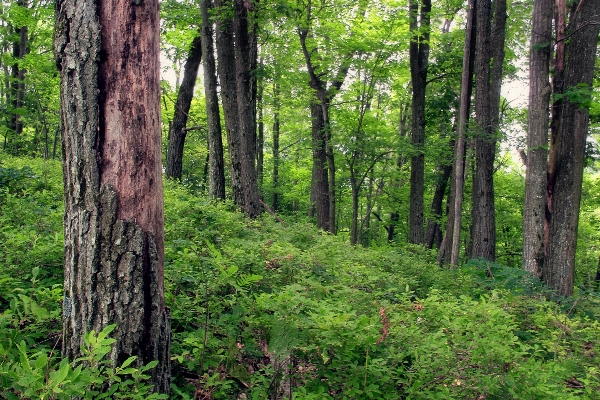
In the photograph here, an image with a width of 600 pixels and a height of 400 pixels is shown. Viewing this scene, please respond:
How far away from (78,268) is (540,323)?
499 centimetres

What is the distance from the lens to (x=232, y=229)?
6641mm

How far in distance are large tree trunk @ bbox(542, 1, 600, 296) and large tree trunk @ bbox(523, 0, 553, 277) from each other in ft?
0.73

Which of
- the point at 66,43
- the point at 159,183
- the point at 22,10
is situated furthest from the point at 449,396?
the point at 22,10

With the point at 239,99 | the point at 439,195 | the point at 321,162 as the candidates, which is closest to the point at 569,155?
the point at 239,99

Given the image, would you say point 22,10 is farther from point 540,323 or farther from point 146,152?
point 540,323

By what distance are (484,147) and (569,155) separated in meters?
2.89

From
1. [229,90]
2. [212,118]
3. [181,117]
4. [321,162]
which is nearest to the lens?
[229,90]

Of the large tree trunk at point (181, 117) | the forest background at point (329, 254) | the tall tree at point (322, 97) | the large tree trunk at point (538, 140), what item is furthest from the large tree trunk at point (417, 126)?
the large tree trunk at point (181, 117)

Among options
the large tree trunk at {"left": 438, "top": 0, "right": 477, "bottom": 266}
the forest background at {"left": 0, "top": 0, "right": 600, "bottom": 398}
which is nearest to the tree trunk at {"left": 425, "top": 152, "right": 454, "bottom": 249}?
the forest background at {"left": 0, "top": 0, "right": 600, "bottom": 398}

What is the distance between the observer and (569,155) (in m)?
8.48

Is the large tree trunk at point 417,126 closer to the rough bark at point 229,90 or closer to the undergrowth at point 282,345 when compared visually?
the rough bark at point 229,90

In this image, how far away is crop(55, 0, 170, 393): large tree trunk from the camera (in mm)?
2496

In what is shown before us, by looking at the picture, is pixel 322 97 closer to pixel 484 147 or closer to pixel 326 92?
pixel 326 92

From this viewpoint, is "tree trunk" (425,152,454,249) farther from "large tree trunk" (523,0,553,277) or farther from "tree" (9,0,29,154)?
"tree" (9,0,29,154)
